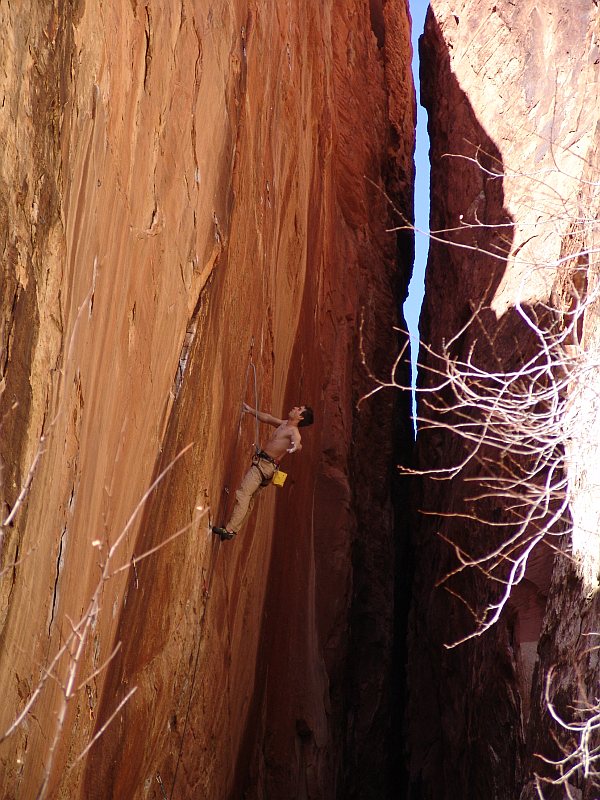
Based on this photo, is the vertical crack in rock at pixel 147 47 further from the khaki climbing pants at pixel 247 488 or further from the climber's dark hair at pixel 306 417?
the khaki climbing pants at pixel 247 488

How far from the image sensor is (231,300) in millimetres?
8891

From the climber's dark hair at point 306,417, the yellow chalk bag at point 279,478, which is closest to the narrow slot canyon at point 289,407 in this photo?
the climber's dark hair at point 306,417

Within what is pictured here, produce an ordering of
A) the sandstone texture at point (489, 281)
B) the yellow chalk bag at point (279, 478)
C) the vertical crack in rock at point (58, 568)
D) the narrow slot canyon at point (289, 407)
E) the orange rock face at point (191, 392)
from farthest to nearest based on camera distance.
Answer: the sandstone texture at point (489, 281) < the yellow chalk bag at point (279, 478) < the vertical crack in rock at point (58, 568) < the narrow slot canyon at point (289, 407) < the orange rock face at point (191, 392)

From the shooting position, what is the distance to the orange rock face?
509 cm

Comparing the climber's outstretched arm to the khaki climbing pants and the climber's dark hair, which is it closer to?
the climber's dark hair

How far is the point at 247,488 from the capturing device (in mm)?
9234

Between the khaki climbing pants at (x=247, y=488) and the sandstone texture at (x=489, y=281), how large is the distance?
7.40 ft

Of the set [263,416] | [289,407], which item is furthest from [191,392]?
[289,407]

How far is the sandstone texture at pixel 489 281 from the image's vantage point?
11.2 m

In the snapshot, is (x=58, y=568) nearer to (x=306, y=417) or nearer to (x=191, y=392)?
(x=191, y=392)

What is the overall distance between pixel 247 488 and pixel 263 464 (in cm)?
25

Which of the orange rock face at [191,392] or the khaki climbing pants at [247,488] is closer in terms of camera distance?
the orange rock face at [191,392]

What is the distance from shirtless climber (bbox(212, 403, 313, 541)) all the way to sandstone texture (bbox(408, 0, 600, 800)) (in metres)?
2.01

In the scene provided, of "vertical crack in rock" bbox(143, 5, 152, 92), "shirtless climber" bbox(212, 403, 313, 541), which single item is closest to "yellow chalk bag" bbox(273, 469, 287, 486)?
"shirtless climber" bbox(212, 403, 313, 541)
